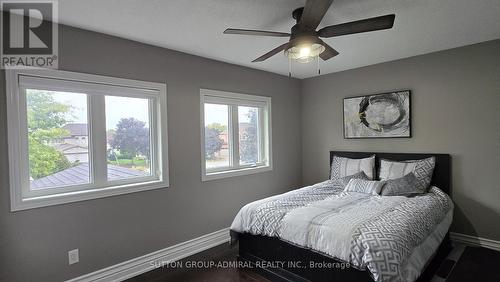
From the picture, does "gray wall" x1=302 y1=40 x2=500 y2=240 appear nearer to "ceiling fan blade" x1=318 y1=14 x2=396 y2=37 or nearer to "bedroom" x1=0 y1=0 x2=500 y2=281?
"bedroom" x1=0 y1=0 x2=500 y2=281

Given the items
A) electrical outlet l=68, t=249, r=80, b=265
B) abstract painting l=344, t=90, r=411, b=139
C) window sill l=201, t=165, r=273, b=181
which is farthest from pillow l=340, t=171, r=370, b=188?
electrical outlet l=68, t=249, r=80, b=265

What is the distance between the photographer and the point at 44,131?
2.21 metres

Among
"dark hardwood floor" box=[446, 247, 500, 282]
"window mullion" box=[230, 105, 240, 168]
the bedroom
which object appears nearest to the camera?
the bedroom

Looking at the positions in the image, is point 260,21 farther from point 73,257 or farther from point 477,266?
A: point 477,266

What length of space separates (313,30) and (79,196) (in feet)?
8.03

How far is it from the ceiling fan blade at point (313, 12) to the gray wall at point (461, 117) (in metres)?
2.32

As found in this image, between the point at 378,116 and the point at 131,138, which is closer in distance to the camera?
the point at 131,138

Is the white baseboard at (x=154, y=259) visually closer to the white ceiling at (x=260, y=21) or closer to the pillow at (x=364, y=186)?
the pillow at (x=364, y=186)

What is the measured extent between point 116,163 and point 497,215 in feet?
13.8

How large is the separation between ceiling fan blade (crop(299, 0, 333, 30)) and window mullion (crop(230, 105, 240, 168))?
78.1 inches

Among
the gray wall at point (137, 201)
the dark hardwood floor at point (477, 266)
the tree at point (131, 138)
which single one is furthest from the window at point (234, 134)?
the dark hardwood floor at point (477, 266)

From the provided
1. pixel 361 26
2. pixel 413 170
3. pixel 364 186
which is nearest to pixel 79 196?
pixel 361 26

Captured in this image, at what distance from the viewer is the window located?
3.41m

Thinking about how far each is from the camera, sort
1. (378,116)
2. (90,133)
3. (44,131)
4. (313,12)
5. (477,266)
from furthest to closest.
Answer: (378,116)
(477,266)
(90,133)
(44,131)
(313,12)
